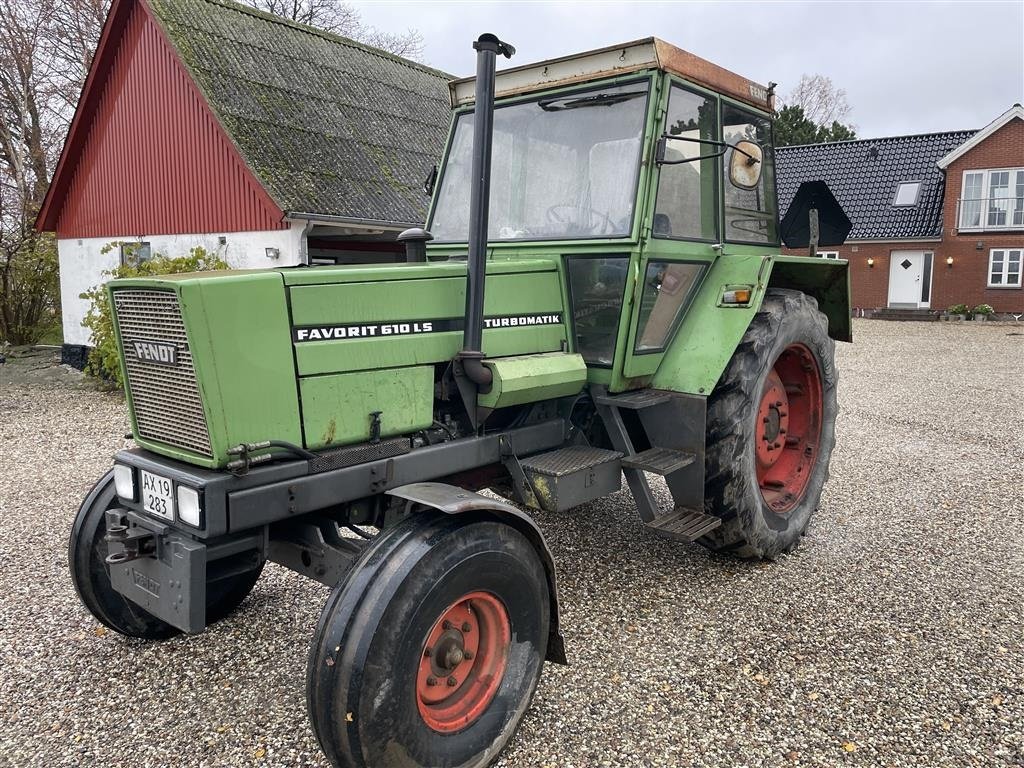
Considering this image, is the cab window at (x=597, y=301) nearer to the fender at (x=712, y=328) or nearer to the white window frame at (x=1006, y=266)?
the fender at (x=712, y=328)

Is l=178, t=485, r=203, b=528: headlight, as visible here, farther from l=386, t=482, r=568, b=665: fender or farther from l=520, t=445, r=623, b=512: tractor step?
l=520, t=445, r=623, b=512: tractor step

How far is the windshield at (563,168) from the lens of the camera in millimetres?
3520

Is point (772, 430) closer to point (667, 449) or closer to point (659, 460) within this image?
point (667, 449)

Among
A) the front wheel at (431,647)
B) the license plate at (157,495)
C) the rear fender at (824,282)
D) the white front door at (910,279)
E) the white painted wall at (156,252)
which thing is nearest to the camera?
the front wheel at (431,647)

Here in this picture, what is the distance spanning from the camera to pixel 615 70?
355 cm

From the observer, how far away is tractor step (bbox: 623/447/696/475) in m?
3.55

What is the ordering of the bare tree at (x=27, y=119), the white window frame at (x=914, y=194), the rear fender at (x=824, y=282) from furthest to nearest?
1. the white window frame at (x=914, y=194)
2. the bare tree at (x=27, y=119)
3. the rear fender at (x=824, y=282)

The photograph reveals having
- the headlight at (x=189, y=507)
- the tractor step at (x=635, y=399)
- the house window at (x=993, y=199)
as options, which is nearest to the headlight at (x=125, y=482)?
the headlight at (x=189, y=507)

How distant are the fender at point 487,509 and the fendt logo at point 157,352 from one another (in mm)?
859

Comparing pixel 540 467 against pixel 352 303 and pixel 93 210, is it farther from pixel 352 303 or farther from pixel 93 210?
pixel 93 210

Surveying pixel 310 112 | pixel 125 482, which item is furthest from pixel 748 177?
pixel 310 112

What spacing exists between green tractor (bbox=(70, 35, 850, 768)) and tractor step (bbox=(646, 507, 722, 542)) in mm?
16

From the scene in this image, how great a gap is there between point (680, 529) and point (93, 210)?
13.4 meters

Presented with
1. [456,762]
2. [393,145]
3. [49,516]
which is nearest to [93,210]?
[393,145]
